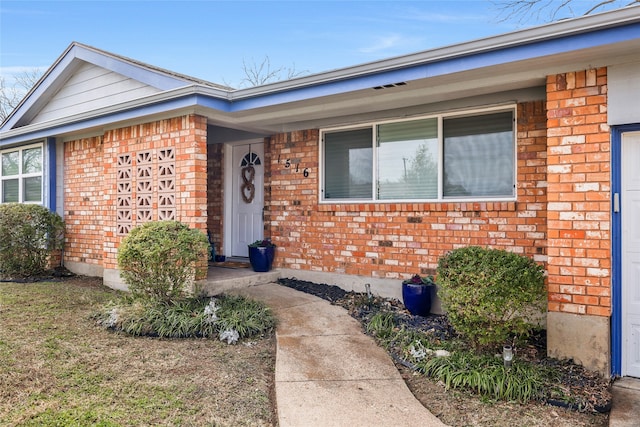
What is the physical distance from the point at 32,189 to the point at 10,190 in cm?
98

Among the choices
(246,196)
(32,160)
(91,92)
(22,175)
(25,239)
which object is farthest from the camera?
(22,175)

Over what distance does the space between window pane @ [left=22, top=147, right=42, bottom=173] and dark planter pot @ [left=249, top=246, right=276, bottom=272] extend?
17.6 ft

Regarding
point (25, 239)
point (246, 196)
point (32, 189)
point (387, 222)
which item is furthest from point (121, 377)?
point (32, 189)

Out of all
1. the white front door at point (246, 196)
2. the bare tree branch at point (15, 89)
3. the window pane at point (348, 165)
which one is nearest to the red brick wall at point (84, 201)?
the white front door at point (246, 196)

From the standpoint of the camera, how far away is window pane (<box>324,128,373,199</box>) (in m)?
6.59

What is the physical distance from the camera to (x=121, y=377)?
12.3ft

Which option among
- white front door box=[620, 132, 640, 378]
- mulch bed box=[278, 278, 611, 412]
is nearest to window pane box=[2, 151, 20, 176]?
mulch bed box=[278, 278, 611, 412]

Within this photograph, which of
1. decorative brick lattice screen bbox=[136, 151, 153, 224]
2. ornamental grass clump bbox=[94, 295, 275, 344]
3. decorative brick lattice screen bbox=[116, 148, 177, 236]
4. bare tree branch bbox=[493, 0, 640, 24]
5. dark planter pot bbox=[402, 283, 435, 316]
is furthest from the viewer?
bare tree branch bbox=[493, 0, 640, 24]

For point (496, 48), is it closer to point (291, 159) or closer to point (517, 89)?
point (517, 89)

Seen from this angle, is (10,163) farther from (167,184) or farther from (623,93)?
(623,93)

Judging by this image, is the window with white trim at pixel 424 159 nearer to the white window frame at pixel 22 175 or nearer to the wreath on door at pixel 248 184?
the wreath on door at pixel 248 184

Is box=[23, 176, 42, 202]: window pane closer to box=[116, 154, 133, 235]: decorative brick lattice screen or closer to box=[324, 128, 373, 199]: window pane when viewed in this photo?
box=[116, 154, 133, 235]: decorative brick lattice screen

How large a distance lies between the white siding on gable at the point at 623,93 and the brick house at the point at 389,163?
0.04 ft

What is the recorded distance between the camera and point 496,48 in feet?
13.8
